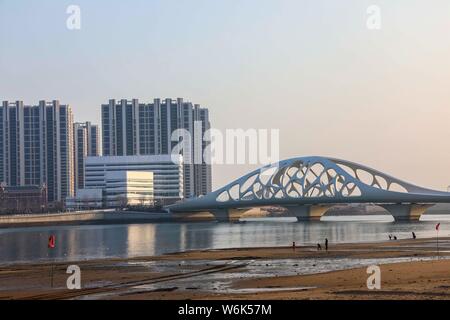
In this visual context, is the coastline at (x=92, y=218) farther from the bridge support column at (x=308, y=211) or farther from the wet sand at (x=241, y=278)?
the wet sand at (x=241, y=278)

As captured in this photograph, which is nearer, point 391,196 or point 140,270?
point 140,270

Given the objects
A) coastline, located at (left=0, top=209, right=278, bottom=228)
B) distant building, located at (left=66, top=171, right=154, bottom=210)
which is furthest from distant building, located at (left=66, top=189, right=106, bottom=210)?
coastline, located at (left=0, top=209, right=278, bottom=228)

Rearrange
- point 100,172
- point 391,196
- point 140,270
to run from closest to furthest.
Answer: point 140,270, point 391,196, point 100,172

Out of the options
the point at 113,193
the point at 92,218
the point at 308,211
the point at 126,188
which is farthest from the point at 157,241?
the point at 113,193

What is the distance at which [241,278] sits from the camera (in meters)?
31.5

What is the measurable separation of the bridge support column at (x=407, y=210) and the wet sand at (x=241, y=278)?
93.2m

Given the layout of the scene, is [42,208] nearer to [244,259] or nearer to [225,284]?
[244,259]

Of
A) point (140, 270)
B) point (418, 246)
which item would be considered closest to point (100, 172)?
point (418, 246)

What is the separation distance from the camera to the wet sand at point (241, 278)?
24750mm

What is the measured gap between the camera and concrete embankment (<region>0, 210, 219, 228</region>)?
145 m

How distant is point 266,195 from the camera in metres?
153

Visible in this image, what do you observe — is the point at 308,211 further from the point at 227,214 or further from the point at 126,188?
the point at 126,188

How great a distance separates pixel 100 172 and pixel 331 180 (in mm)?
71849
